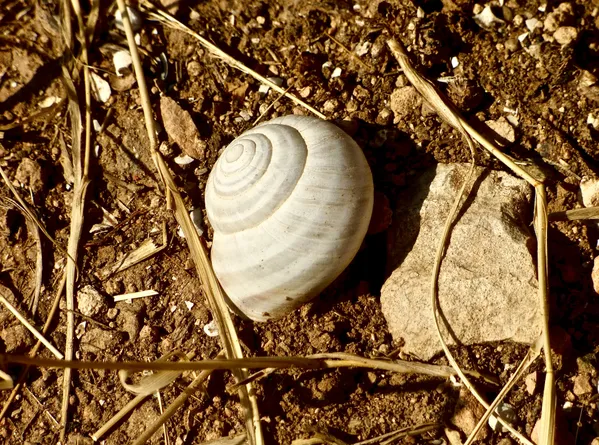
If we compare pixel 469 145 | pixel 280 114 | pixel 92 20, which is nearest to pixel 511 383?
pixel 469 145

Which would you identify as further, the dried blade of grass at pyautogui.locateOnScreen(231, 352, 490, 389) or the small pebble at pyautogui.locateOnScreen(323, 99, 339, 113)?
the small pebble at pyautogui.locateOnScreen(323, 99, 339, 113)

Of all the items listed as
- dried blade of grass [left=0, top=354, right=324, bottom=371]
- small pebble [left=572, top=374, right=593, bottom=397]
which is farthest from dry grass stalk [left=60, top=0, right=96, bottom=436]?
small pebble [left=572, top=374, right=593, bottom=397]

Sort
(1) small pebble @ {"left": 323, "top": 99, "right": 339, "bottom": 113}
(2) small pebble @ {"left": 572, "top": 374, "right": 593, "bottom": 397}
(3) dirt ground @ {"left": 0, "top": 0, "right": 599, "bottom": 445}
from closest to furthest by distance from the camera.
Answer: (2) small pebble @ {"left": 572, "top": 374, "right": 593, "bottom": 397}, (3) dirt ground @ {"left": 0, "top": 0, "right": 599, "bottom": 445}, (1) small pebble @ {"left": 323, "top": 99, "right": 339, "bottom": 113}

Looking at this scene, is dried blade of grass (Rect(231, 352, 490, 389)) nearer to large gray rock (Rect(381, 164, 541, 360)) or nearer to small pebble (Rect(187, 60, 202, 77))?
large gray rock (Rect(381, 164, 541, 360))

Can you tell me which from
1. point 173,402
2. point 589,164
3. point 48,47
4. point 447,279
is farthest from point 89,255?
point 589,164

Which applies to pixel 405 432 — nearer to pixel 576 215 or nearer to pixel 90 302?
pixel 576 215

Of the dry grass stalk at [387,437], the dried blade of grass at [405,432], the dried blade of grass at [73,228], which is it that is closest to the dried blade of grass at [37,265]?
the dried blade of grass at [73,228]

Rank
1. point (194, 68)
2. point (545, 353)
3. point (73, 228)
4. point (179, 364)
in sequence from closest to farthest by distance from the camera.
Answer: point (179, 364) → point (545, 353) → point (73, 228) → point (194, 68)

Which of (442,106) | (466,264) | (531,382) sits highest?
(442,106)
